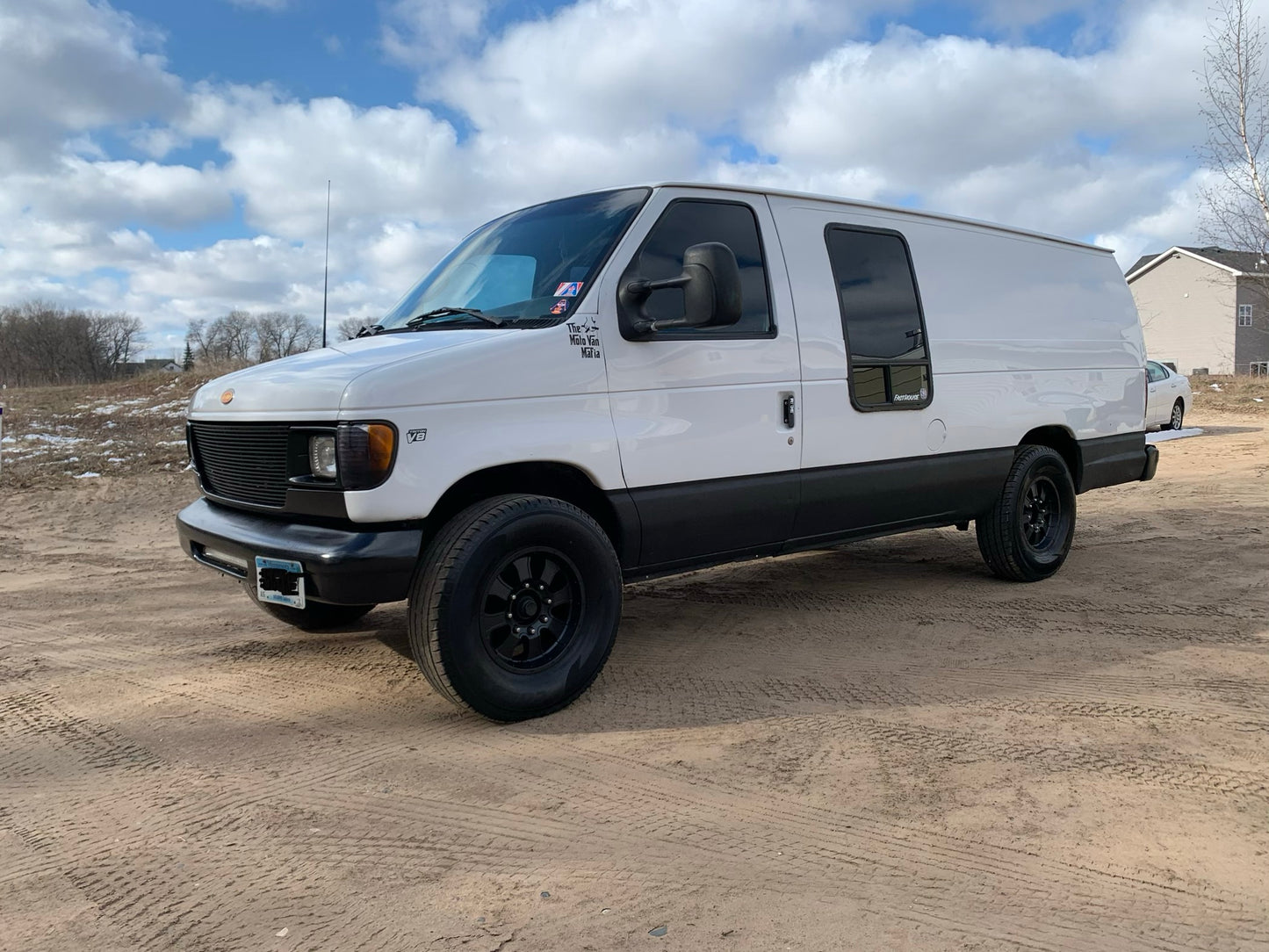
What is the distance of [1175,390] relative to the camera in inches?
721

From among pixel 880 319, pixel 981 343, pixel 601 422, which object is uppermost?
pixel 880 319

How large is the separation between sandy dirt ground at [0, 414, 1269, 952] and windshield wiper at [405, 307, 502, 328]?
169 centimetres

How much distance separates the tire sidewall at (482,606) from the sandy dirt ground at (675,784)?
17 centimetres

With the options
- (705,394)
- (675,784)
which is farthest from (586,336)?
(675,784)

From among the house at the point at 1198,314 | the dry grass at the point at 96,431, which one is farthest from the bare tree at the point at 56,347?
the house at the point at 1198,314

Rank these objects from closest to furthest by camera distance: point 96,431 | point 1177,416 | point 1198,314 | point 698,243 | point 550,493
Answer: point 550,493 < point 698,243 < point 96,431 < point 1177,416 < point 1198,314

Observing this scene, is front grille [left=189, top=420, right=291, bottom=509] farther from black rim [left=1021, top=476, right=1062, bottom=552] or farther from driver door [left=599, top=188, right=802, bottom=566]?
black rim [left=1021, top=476, right=1062, bottom=552]

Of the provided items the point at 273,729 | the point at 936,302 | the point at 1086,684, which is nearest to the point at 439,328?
the point at 273,729

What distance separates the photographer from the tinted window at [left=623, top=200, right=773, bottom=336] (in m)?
4.25

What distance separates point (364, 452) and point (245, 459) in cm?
87

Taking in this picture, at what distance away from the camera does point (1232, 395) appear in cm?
Answer: 2589

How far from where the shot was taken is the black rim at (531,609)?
3771 millimetres

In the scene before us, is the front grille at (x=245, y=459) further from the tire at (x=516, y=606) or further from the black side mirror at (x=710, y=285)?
the black side mirror at (x=710, y=285)

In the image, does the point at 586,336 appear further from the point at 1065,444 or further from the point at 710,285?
the point at 1065,444
